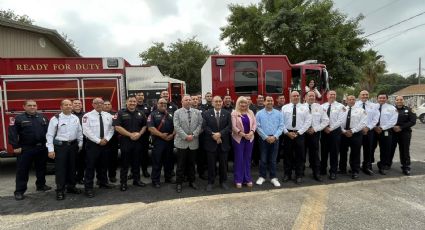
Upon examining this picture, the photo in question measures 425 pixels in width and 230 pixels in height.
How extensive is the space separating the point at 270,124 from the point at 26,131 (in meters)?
4.51

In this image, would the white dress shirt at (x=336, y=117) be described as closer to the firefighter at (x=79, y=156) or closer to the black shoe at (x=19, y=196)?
the firefighter at (x=79, y=156)

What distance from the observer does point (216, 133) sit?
562 centimetres

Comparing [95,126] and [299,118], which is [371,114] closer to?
[299,118]

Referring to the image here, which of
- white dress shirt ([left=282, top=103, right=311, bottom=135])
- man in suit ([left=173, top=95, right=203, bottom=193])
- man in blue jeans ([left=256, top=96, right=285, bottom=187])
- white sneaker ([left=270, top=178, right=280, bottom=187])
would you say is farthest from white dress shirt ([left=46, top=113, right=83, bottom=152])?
white dress shirt ([left=282, top=103, right=311, bottom=135])

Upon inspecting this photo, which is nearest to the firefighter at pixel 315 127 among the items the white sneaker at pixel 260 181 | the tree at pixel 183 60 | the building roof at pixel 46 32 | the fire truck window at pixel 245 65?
the white sneaker at pixel 260 181

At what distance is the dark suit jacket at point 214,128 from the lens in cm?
A: 569

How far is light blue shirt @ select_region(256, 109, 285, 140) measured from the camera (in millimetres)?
6055

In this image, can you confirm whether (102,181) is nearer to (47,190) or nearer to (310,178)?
(47,190)

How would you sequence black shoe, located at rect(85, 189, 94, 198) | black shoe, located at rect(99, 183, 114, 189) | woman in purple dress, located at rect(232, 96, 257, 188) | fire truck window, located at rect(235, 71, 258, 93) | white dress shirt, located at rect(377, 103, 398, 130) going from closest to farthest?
black shoe, located at rect(85, 189, 94, 198) < woman in purple dress, located at rect(232, 96, 257, 188) < black shoe, located at rect(99, 183, 114, 189) < white dress shirt, located at rect(377, 103, 398, 130) < fire truck window, located at rect(235, 71, 258, 93)

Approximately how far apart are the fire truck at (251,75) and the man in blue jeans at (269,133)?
75.4 inches

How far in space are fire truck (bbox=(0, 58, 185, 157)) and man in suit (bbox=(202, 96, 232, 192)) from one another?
118 inches

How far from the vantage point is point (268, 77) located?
8.05 metres

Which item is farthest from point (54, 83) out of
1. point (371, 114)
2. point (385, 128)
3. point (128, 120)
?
point (385, 128)

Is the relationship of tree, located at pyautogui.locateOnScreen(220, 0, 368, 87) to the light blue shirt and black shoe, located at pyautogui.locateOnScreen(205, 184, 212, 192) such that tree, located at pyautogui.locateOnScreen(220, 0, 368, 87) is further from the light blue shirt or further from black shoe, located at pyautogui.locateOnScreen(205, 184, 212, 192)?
black shoe, located at pyautogui.locateOnScreen(205, 184, 212, 192)
